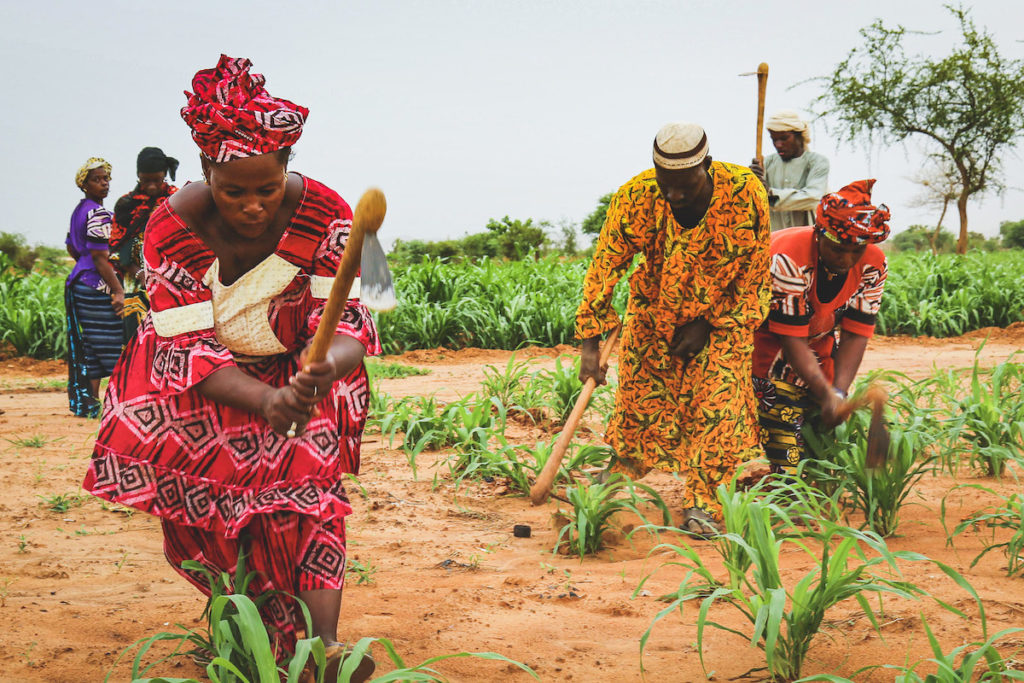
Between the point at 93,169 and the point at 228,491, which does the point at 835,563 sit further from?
the point at 93,169

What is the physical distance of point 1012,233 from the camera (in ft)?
145

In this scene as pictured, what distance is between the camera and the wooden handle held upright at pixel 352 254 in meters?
1.48

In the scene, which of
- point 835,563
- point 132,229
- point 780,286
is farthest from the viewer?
point 132,229

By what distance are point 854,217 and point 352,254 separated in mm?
2298

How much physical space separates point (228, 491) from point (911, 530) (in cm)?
240

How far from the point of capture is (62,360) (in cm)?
888

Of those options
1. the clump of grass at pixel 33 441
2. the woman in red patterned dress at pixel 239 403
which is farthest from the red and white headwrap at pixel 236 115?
the clump of grass at pixel 33 441

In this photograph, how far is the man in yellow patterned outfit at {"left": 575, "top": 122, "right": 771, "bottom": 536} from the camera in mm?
3217

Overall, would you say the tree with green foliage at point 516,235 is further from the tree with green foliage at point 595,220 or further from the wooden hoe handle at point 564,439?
the wooden hoe handle at point 564,439

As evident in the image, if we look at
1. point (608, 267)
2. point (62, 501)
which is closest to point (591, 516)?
point (608, 267)

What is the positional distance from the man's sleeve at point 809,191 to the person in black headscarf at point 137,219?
3.69m

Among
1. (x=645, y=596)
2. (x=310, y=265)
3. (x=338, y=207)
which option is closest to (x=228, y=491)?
(x=310, y=265)

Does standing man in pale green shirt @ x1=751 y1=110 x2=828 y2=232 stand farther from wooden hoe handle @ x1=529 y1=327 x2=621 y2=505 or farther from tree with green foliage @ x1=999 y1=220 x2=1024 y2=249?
tree with green foliage @ x1=999 y1=220 x2=1024 y2=249

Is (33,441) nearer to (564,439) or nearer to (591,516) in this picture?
(564,439)
